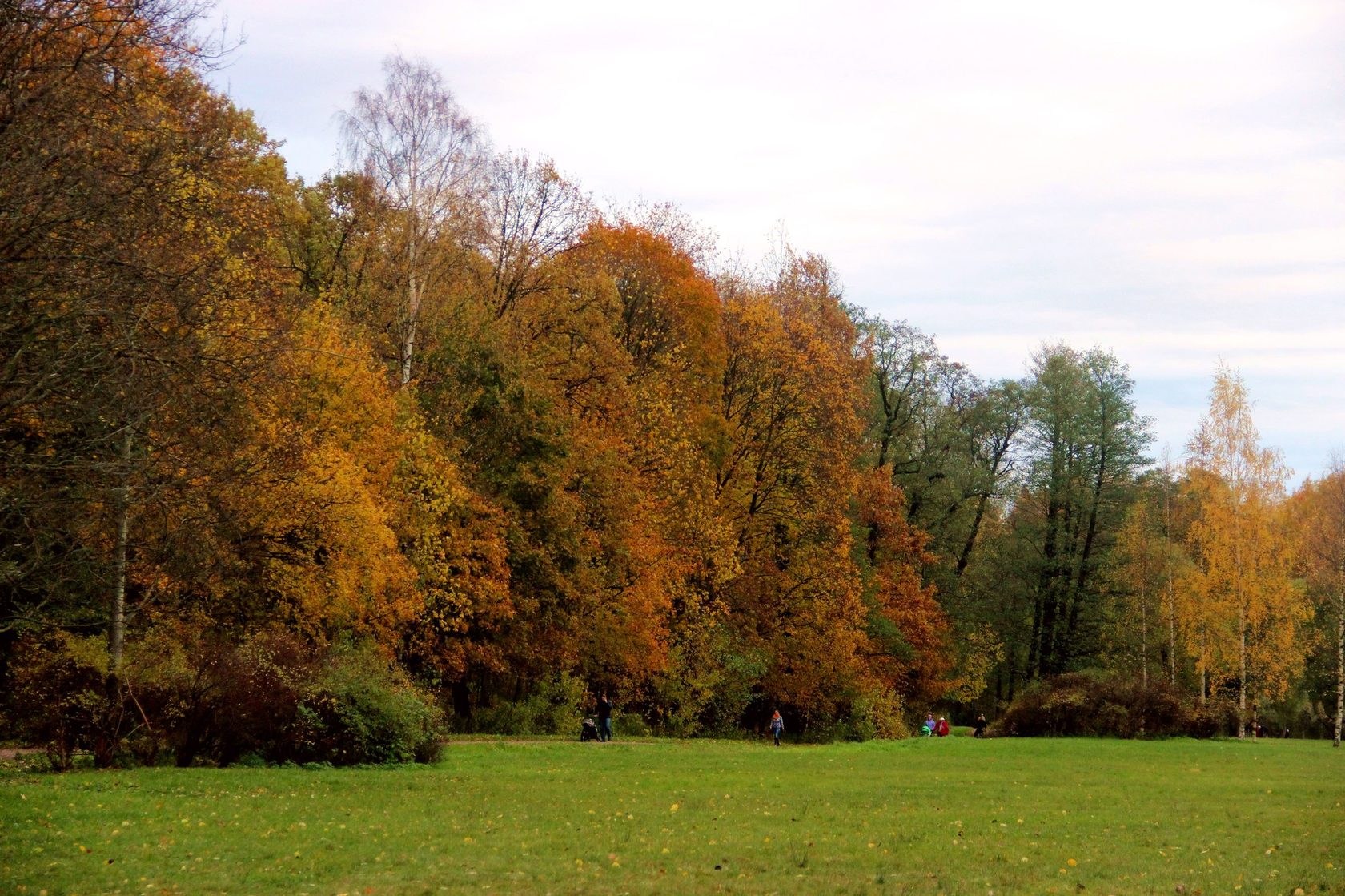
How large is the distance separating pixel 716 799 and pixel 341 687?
799 cm

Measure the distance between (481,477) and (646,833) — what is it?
20.7m

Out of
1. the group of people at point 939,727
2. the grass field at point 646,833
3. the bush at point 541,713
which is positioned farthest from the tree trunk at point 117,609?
the group of people at point 939,727

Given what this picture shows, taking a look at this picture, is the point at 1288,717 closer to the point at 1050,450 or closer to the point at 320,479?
the point at 1050,450

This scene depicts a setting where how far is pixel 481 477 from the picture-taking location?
34.1m

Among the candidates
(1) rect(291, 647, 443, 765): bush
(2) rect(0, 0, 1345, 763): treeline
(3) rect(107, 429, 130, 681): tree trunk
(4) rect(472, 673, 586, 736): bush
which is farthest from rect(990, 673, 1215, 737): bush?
(3) rect(107, 429, 130, 681): tree trunk

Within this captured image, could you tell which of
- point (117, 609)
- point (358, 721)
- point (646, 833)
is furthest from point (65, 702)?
point (646, 833)

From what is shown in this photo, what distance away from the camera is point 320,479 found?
26250 mm

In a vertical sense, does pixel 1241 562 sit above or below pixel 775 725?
above

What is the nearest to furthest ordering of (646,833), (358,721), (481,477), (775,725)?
(646,833) < (358,721) < (481,477) < (775,725)

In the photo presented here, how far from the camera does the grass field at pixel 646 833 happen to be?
1127 cm

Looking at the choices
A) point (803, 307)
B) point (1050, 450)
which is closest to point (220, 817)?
point (803, 307)

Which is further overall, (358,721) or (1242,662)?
(1242,662)

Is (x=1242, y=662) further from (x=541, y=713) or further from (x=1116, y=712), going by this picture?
(x=541, y=713)

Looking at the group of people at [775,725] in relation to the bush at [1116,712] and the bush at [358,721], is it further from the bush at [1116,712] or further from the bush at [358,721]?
the bush at [358,721]
